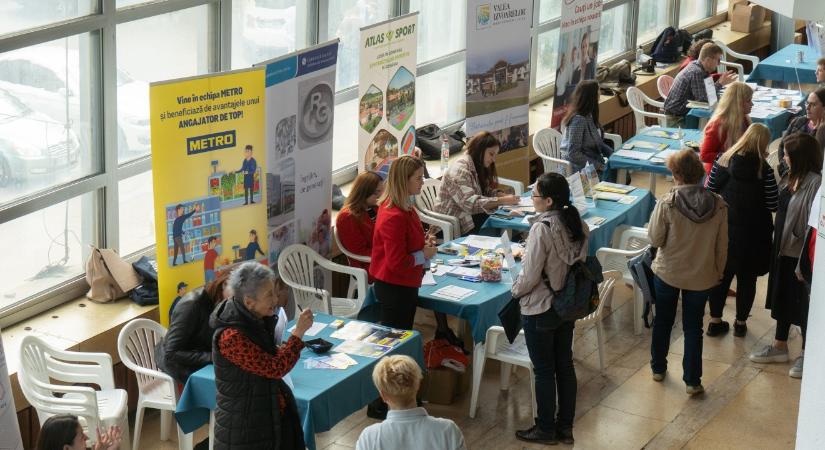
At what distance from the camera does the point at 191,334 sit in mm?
6414

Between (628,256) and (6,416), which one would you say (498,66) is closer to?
(628,256)

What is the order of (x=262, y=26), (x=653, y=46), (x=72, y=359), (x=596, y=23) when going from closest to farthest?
1. (x=72, y=359)
2. (x=262, y=26)
3. (x=596, y=23)
4. (x=653, y=46)

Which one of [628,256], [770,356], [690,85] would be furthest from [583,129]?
[770,356]

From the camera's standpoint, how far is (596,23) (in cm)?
1159

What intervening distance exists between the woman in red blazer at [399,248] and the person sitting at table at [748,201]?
2259mm

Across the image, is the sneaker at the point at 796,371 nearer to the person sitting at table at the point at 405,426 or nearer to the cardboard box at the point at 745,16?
the person sitting at table at the point at 405,426

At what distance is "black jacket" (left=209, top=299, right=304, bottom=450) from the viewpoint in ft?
17.1

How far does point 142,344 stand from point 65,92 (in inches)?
65.5

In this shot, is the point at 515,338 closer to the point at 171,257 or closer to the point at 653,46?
the point at 171,257

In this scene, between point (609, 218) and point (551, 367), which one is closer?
point (551, 367)

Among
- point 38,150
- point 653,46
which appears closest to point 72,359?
point 38,150

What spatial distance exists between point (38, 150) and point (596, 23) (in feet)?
20.0

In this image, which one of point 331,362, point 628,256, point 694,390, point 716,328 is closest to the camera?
point 331,362

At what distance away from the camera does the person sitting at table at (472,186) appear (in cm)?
870
